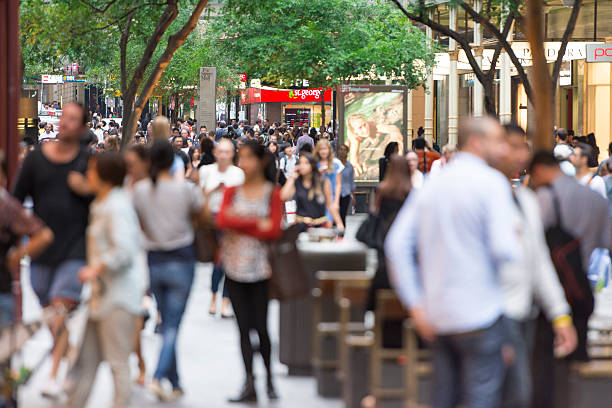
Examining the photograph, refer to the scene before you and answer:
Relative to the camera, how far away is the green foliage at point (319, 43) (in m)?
34.1

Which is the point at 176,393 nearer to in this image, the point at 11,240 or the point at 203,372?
the point at 203,372

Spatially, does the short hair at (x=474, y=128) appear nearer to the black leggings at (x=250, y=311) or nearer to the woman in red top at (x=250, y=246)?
the woman in red top at (x=250, y=246)

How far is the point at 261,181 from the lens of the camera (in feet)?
24.2

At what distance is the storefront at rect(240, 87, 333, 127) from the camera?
71.9 metres

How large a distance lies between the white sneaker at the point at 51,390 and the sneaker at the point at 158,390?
613 millimetres

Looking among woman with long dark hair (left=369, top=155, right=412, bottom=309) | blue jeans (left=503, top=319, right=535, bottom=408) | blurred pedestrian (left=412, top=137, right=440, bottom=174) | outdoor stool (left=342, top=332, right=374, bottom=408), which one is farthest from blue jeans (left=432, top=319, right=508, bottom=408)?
blurred pedestrian (left=412, top=137, right=440, bottom=174)

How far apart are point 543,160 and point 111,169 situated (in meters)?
2.56

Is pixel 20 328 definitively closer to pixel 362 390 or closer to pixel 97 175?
pixel 97 175

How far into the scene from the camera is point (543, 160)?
676 cm

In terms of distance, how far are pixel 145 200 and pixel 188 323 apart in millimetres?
3544

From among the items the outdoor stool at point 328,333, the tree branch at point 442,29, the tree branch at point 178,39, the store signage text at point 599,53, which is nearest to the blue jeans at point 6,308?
the outdoor stool at point 328,333

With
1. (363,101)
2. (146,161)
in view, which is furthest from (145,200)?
(363,101)

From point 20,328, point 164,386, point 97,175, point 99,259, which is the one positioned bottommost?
point 164,386

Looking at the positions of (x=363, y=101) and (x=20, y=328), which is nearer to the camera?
(x=20, y=328)
